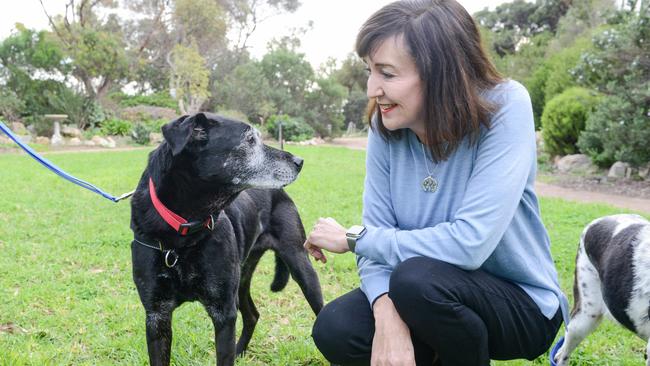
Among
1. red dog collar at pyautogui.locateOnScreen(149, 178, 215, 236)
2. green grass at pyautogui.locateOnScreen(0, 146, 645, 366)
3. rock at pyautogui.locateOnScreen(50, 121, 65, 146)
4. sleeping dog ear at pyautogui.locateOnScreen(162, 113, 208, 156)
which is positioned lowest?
rock at pyautogui.locateOnScreen(50, 121, 65, 146)

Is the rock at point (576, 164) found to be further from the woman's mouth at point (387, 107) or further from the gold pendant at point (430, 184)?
the woman's mouth at point (387, 107)

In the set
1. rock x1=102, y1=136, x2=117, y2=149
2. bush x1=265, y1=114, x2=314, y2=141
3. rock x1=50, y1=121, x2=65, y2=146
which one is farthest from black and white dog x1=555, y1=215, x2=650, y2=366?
bush x1=265, y1=114, x2=314, y2=141

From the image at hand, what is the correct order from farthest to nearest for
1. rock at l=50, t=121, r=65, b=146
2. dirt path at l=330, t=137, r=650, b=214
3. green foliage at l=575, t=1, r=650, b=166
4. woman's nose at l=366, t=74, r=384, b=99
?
rock at l=50, t=121, r=65, b=146 → green foliage at l=575, t=1, r=650, b=166 → dirt path at l=330, t=137, r=650, b=214 → woman's nose at l=366, t=74, r=384, b=99

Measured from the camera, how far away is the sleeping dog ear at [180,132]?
7.47 ft

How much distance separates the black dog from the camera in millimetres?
2340

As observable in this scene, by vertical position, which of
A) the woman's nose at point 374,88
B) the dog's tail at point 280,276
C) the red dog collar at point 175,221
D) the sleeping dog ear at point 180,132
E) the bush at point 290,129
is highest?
the woman's nose at point 374,88

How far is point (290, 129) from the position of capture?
70.7 ft

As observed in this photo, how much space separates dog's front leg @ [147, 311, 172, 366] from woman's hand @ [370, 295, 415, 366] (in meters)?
0.98

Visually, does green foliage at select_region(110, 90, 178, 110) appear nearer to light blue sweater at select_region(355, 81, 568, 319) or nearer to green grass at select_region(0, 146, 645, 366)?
green grass at select_region(0, 146, 645, 366)

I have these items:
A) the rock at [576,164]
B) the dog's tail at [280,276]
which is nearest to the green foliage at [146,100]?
the rock at [576,164]

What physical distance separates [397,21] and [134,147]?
17098 mm

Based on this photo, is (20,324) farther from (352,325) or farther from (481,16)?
(481,16)

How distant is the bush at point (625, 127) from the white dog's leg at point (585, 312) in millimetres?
6331

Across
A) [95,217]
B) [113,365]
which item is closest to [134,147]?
[95,217]
